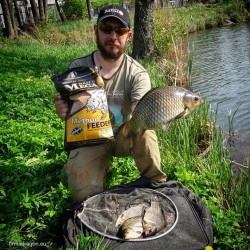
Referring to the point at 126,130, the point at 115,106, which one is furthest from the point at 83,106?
the point at 115,106

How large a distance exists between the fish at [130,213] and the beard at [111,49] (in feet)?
4.62

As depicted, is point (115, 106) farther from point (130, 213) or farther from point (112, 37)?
point (130, 213)

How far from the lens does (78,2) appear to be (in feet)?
104

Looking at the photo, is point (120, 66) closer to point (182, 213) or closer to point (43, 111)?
point (182, 213)

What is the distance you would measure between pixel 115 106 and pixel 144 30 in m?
6.38

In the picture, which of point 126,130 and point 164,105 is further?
point 126,130

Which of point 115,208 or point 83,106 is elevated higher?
point 83,106

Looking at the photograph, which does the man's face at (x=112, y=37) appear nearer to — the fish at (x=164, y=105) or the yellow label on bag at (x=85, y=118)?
the yellow label on bag at (x=85, y=118)

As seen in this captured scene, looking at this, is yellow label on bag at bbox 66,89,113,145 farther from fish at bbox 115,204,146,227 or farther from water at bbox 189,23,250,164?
water at bbox 189,23,250,164

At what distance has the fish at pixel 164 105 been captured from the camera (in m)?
2.55

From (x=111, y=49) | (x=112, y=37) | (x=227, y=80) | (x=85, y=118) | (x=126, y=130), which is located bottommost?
(x=227, y=80)

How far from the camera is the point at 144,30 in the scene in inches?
364

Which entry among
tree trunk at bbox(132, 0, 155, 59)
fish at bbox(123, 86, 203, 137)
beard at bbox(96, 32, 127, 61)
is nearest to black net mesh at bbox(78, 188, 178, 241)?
fish at bbox(123, 86, 203, 137)

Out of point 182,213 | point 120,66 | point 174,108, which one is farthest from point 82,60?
point 182,213
